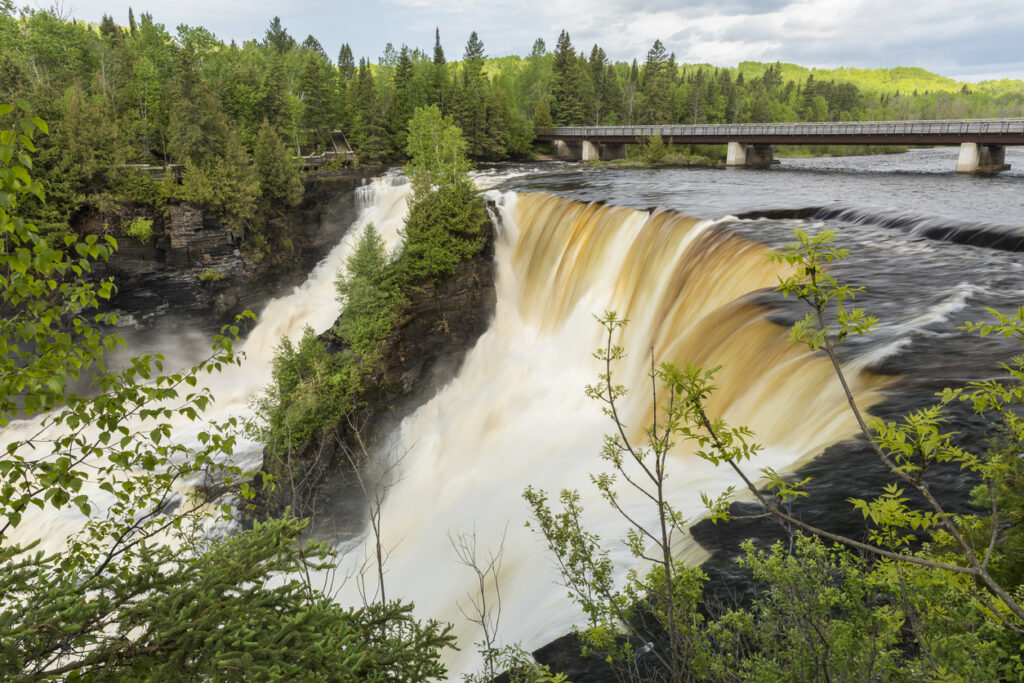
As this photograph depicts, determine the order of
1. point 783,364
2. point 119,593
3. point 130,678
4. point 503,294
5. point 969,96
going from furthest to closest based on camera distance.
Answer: point 969,96 < point 503,294 < point 783,364 < point 119,593 < point 130,678

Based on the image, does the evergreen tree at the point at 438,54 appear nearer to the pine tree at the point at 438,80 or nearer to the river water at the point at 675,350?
the pine tree at the point at 438,80

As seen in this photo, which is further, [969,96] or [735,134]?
[969,96]

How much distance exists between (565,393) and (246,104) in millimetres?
44192

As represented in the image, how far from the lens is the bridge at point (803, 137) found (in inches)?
1620

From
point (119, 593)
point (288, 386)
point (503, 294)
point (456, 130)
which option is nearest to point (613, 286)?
point (503, 294)

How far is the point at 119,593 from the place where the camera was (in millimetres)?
5023

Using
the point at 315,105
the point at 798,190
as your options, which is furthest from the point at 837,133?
the point at 315,105

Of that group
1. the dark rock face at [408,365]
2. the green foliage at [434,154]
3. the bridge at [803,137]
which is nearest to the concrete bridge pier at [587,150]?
the bridge at [803,137]

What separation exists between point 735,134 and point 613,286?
40692 mm

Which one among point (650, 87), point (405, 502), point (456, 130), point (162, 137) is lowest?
point (405, 502)

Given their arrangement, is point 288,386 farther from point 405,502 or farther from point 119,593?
point 119,593

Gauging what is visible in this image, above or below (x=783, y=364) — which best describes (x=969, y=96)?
above

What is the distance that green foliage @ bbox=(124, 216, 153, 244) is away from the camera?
32250mm

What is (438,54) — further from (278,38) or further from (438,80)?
(278,38)
